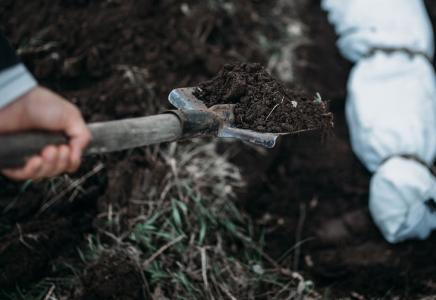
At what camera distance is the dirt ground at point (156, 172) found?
1535mm

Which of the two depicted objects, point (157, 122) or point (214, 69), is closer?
point (157, 122)

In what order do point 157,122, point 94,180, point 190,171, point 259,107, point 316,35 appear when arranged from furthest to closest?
point 316,35
point 190,171
point 94,180
point 259,107
point 157,122

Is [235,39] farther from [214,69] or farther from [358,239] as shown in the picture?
[358,239]

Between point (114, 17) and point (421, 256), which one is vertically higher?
point (114, 17)

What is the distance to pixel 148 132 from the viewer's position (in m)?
1.03

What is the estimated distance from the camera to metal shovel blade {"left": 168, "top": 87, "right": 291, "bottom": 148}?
50.0 inches

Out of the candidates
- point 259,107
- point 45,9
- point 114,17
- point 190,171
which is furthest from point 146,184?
point 45,9

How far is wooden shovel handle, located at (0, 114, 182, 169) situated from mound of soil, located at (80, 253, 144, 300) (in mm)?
682

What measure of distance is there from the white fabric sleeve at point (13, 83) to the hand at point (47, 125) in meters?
0.02

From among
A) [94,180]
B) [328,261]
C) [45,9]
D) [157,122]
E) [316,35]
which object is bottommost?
[328,261]

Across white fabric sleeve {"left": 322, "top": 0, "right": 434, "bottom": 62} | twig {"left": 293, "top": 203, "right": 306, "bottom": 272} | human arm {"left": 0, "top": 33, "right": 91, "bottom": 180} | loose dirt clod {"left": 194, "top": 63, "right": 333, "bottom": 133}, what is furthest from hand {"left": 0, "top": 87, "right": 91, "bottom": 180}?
white fabric sleeve {"left": 322, "top": 0, "right": 434, "bottom": 62}

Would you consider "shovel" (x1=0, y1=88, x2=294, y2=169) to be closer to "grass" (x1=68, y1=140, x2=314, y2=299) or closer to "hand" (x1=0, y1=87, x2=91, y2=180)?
"hand" (x1=0, y1=87, x2=91, y2=180)

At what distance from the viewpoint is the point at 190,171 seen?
185 cm

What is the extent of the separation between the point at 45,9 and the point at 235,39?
1.29 m
